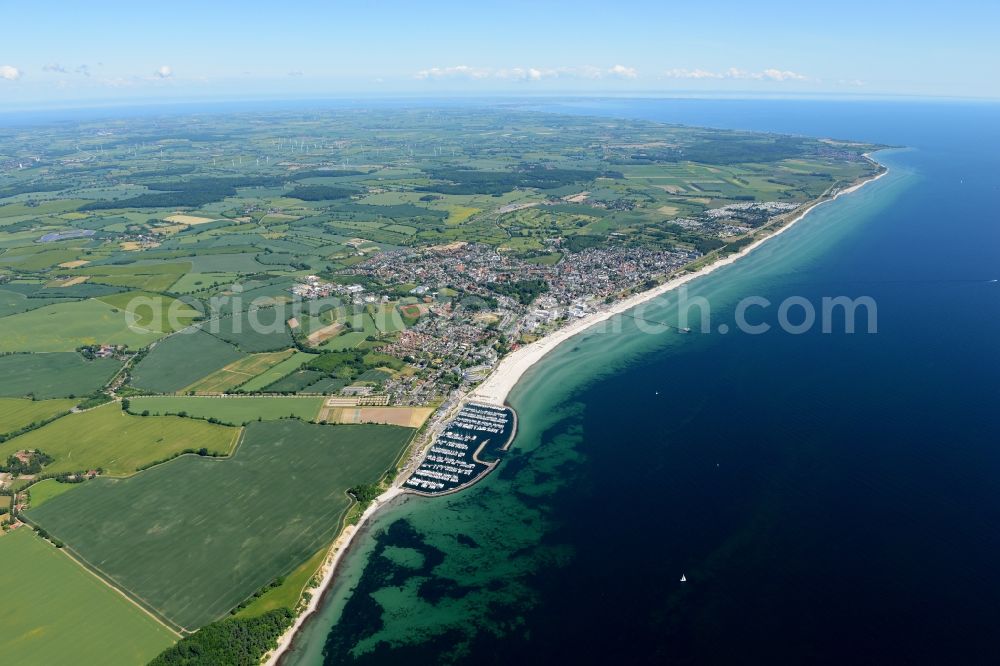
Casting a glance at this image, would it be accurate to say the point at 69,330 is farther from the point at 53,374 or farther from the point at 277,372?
the point at 277,372

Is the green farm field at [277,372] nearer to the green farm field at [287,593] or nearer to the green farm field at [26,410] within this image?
the green farm field at [26,410]

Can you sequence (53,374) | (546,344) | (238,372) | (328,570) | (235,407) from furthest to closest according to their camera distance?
(546,344), (53,374), (238,372), (235,407), (328,570)

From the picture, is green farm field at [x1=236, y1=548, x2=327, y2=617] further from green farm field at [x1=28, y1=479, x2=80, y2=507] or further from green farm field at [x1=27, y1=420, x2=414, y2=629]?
green farm field at [x1=28, y1=479, x2=80, y2=507]

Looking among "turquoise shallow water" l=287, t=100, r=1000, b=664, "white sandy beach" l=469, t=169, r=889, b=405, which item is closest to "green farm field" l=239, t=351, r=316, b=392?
"white sandy beach" l=469, t=169, r=889, b=405

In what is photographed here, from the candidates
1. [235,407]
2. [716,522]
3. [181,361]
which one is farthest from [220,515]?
[716,522]

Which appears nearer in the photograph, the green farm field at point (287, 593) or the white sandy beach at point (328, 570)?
the white sandy beach at point (328, 570)

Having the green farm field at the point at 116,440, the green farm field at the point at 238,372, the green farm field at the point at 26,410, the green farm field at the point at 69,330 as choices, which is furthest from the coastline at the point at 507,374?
the green farm field at the point at 69,330
